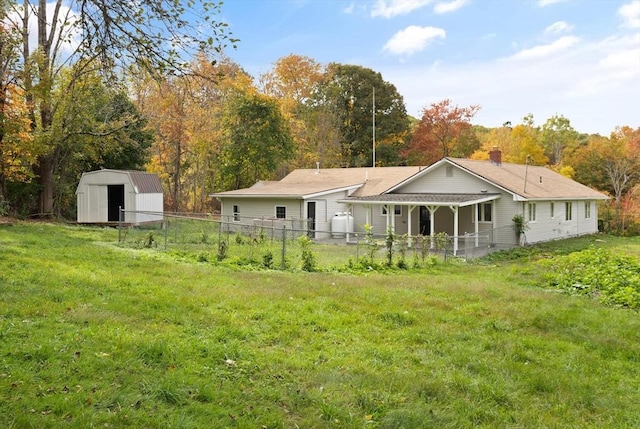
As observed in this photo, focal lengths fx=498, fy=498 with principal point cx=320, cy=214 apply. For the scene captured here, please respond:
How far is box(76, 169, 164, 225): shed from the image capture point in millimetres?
22844

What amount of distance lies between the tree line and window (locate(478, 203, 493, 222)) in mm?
11806

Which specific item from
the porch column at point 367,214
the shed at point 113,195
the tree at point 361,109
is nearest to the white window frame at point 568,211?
the porch column at point 367,214

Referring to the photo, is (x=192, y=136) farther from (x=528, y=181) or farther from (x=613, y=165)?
(x=613, y=165)

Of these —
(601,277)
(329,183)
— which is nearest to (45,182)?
(329,183)

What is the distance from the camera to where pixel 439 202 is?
67.2ft

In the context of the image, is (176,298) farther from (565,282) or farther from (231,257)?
(565,282)

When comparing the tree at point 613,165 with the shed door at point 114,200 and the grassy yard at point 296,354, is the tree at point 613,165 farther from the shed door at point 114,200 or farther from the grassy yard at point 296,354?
the shed door at point 114,200

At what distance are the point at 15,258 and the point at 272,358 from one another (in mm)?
7395

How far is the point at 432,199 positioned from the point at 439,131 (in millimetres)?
23086

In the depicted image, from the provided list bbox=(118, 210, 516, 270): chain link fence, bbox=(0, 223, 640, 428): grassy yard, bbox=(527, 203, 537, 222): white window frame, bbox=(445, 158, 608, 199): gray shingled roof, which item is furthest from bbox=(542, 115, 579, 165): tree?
bbox=(0, 223, 640, 428): grassy yard

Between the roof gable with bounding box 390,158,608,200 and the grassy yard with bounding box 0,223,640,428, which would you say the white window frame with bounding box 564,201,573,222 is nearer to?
the roof gable with bounding box 390,158,608,200

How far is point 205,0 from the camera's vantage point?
509 centimetres

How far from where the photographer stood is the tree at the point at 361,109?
43312mm

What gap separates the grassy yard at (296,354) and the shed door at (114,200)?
13983mm
